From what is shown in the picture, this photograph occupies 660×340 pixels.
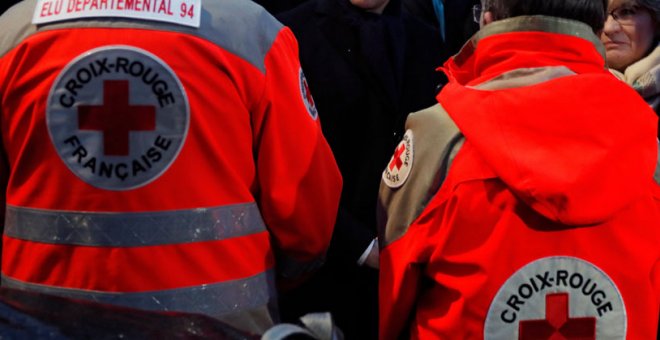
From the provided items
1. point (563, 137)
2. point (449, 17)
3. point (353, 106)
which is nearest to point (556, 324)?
point (563, 137)

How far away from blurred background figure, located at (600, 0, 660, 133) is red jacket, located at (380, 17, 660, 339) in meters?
1.11

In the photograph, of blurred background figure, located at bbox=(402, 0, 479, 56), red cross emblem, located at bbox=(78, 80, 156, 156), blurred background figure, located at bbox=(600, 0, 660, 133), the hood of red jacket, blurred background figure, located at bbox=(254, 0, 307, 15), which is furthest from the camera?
blurred background figure, located at bbox=(254, 0, 307, 15)

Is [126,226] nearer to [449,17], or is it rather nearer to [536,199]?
[536,199]

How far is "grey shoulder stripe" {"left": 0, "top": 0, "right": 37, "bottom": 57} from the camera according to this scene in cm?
283

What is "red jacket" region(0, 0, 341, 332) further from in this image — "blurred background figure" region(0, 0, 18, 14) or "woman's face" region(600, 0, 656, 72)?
"blurred background figure" region(0, 0, 18, 14)

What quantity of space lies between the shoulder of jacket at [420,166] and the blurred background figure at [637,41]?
1.30 metres

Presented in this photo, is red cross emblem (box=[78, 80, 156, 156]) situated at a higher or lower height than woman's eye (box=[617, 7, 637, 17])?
lower

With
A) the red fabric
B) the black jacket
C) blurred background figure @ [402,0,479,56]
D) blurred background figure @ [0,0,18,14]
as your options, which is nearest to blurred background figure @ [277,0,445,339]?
the black jacket

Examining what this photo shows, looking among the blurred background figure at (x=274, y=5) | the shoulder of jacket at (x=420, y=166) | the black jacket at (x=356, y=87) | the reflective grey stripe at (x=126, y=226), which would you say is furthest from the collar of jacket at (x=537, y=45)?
the blurred background figure at (x=274, y=5)

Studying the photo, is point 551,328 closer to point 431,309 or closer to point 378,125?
point 431,309

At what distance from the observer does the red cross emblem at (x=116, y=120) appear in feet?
9.11

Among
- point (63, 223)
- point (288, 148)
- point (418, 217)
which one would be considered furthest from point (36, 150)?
point (418, 217)

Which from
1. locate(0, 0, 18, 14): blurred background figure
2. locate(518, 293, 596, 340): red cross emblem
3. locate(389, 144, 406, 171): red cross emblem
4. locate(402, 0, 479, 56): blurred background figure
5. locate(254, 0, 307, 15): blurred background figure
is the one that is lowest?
locate(518, 293, 596, 340): red cross emblem

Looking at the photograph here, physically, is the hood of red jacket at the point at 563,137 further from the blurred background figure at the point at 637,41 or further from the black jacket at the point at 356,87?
the black jacket at the point at 356,87
